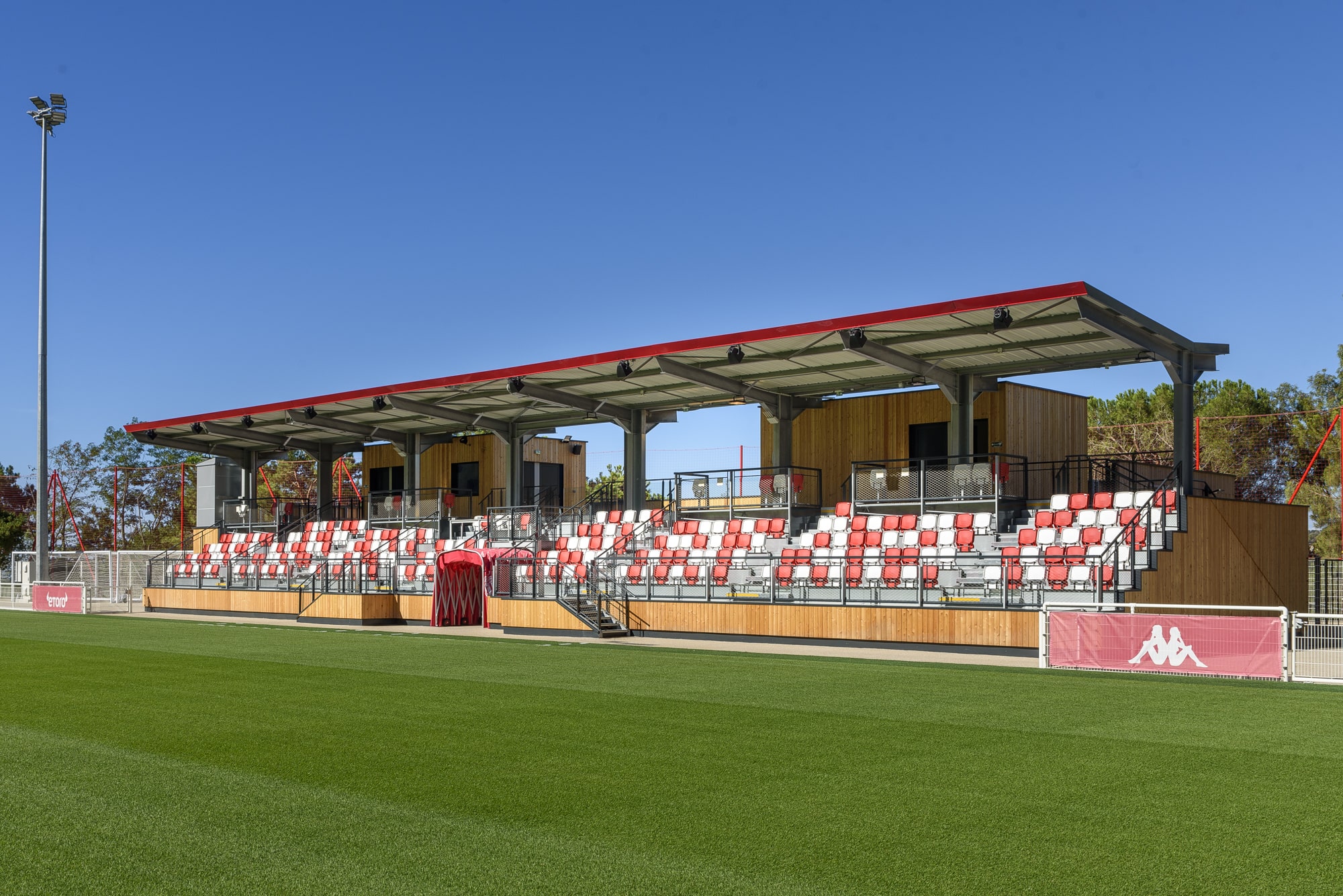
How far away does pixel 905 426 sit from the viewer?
1189 inches

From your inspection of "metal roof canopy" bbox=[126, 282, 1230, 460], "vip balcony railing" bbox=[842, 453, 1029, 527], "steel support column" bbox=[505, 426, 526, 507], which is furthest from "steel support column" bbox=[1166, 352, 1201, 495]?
"steel support column" bbox=[505, 426, 526, 507]

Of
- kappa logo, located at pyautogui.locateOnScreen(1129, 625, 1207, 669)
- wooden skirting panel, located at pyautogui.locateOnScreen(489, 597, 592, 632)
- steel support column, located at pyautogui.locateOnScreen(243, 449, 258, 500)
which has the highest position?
steel support column, located at pyautogui.locateOnScreen(243, 449, 258, 500)

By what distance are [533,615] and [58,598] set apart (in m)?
16.6

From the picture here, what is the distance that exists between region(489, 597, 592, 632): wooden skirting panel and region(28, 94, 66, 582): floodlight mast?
16.2 meters

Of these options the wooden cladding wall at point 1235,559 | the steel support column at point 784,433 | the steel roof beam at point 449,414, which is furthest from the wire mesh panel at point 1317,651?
the steel roof beam at point 449,414

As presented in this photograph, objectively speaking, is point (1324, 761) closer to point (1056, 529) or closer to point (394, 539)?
point (1056, 529)

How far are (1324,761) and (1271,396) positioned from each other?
165ft

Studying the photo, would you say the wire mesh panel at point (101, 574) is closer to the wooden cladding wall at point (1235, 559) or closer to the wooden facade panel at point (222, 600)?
the wooden facade panel at point (222, 600)

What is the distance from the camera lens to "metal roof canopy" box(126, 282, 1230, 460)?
23047mm

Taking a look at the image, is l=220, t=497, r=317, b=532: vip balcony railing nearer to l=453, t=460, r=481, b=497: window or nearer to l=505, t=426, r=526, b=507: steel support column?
l=453, t=460, r=481, b=497: window

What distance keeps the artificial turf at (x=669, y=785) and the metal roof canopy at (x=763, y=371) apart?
393 inches

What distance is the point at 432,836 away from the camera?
6.52m

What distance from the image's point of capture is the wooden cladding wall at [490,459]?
40781 mm

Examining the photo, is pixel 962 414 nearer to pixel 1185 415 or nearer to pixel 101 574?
pixel 1185 415
